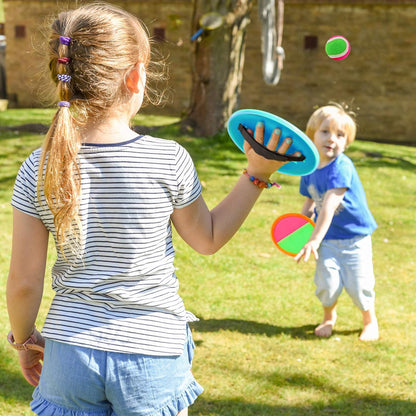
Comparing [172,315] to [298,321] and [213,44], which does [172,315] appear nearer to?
[298,321]

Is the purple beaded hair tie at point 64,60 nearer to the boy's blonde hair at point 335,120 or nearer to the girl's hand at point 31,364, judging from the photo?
the girl's hand at point 31,364

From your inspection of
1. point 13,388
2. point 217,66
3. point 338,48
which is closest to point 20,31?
point 217,66

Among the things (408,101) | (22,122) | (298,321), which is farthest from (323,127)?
(408,101)

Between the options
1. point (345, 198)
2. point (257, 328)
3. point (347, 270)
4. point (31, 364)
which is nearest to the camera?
point (31, 364)

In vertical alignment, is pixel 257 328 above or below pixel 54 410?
below

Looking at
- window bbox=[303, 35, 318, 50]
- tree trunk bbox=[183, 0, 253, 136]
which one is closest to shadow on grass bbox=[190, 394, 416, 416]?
tree trunk bbox=[183, 0, 253, 136]

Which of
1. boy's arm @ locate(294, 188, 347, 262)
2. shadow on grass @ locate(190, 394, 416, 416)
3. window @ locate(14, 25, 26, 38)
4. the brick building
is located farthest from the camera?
window @ locate(14, 25, 26, 38)

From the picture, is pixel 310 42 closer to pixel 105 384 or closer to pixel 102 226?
pixel 102 226

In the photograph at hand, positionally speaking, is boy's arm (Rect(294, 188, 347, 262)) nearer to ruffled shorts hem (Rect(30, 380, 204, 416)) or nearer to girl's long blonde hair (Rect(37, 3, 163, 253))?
ruffled shorts hem (Rect(30, 380, 204, 416))

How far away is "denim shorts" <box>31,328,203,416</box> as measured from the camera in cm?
161

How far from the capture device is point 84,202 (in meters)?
1.60

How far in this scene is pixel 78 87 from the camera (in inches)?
64.1

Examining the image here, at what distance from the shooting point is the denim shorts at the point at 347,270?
13.2 ft

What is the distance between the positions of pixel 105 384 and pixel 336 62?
540 inches
